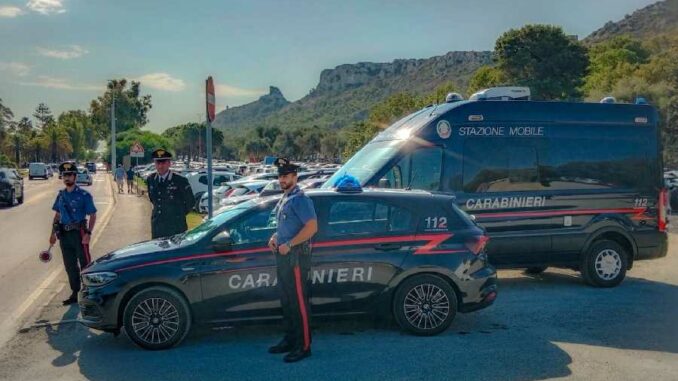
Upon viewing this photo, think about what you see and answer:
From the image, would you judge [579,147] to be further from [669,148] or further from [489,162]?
[669,148]

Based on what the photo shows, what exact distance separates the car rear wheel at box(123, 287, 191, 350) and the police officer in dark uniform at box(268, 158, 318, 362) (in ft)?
3.42

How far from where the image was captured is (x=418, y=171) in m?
8.74

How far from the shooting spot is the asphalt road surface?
17.5ft

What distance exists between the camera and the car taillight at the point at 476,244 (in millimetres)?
6566

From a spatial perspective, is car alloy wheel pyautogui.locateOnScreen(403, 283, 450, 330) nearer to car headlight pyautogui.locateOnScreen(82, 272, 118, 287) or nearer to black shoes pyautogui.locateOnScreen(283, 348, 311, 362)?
black shoes pyautogui.locateOnScreen(283, 348, 311, 362)

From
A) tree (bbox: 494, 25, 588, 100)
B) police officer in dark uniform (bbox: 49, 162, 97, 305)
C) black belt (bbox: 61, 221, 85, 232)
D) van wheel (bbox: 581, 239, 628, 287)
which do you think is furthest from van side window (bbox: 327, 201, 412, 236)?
tree (bbox: 494, 25, 588, 100)

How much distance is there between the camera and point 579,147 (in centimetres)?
923

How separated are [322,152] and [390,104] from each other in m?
55.5

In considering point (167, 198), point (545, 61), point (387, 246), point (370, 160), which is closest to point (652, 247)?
point (370, 160)

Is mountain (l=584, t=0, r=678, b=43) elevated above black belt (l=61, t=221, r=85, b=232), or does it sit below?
above

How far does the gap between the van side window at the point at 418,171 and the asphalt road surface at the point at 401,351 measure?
196 centimetres

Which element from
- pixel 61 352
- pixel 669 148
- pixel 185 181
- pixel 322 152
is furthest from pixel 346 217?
pixel 322 152

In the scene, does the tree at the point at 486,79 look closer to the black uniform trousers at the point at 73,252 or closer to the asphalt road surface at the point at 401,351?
the asphalt road surface at the point at 401,351

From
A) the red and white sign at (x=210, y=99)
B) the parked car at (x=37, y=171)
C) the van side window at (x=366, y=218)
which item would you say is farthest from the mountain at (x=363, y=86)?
the van side window at (x=366, y=218)
